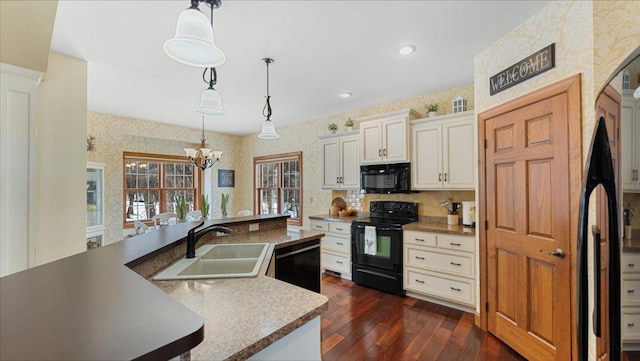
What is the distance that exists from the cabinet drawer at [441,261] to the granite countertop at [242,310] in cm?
218

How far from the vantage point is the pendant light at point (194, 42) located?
4.14 feet

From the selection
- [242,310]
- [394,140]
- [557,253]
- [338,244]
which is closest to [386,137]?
[394,140]

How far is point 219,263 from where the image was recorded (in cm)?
186

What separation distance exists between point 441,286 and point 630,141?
8.23ft

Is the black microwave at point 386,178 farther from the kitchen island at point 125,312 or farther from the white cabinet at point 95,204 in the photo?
the white cabinet at point 95,204

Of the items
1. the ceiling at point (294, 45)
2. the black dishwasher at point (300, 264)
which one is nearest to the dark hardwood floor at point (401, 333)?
the black dishwasher at point (300, 264)

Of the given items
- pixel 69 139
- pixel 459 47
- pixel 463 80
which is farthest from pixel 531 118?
pixel 69 139

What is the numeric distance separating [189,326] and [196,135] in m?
5.64

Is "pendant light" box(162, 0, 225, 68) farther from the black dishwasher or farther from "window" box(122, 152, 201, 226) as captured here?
"window" box(122, 152, 201, 226)

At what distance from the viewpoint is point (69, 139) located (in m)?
2.47

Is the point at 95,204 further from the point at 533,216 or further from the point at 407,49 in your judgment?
the point at 533,216

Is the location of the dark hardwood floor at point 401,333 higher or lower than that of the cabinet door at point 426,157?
lower

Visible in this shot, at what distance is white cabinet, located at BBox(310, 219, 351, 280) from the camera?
3707 mm

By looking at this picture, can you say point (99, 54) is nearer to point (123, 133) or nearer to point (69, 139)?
point (69, 139)
